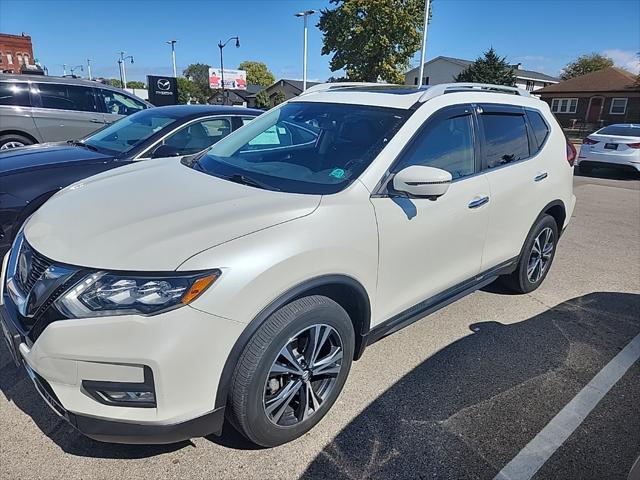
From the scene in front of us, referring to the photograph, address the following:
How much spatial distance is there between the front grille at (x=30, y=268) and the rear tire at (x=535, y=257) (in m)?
3.58

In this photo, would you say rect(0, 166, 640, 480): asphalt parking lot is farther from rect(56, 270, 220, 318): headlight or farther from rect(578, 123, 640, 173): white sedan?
rect(578, 123, 640, 173): white sedan

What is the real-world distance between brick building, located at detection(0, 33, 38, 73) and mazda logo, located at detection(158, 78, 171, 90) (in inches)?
2023

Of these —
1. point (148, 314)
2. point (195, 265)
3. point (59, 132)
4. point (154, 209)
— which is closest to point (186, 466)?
point (148, 314)

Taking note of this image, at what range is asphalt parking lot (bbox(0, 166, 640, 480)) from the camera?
223 cm

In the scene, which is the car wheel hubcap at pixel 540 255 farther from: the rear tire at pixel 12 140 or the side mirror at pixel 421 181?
the rear tire at pixel 12 140

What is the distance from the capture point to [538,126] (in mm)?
4047

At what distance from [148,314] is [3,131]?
324 inches

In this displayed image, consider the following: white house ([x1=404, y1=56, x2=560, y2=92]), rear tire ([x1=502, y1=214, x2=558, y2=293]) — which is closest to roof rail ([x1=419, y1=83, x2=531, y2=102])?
rear tire ([x1=502, y1=214, x2=558, y2=293])

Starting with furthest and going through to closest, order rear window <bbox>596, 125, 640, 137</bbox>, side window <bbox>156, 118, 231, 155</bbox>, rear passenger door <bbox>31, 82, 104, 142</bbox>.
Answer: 1. rear window <bbox>596, 125, 640, 137</bbox>
2. rear passenger door <bbox>31, 82, 104, 142</bbox>
3. side window <bbox>156, 118, 231, 155</bbox>

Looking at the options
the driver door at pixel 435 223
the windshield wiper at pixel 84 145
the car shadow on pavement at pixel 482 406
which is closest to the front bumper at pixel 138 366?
the car shadow on pavement at pixel 482 406

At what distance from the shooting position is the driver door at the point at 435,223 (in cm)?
258

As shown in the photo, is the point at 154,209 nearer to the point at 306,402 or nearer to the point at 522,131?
the point at 306,402

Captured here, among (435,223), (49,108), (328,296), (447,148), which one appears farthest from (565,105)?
(328,296)

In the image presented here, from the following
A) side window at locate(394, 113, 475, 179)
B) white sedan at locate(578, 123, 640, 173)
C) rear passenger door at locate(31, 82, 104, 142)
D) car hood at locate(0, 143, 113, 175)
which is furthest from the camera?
white sedan at locate(578, 123, 640, 173)
